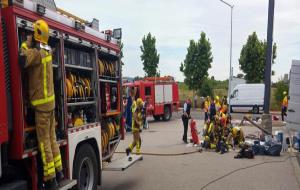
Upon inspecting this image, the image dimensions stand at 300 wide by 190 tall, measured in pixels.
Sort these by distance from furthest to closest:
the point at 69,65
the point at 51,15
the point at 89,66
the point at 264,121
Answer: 1. the point at 264,121
2. the point at 89,66
3. the point at 69,65
4. the point at 51,15

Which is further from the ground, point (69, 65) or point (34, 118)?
point (69, 65)

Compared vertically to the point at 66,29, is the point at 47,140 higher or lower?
lower

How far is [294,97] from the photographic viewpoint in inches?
563

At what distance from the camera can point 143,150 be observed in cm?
1390

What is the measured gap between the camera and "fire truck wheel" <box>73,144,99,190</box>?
6453mm

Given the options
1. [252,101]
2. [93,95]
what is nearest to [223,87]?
[252,101]

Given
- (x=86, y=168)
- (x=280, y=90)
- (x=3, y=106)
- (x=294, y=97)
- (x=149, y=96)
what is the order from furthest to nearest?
(x=280, y=90) → (x=149, y=96) → (x=294, y=97) → (x=86, y=168) → (x=3, y=106)

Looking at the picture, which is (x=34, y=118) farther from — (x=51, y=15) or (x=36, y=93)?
(x=51, y=15)

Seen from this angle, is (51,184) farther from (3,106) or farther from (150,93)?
(150,93)

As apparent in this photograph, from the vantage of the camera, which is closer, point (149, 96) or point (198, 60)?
point (149, 96)

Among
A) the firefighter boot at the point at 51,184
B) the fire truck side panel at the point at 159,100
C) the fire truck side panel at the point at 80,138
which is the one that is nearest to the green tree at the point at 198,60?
the fire truck side panel at the point at 159,100

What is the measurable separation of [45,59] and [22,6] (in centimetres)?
65

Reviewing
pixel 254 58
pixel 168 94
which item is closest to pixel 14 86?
pixel 168 94

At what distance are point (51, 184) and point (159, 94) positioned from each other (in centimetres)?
2110
